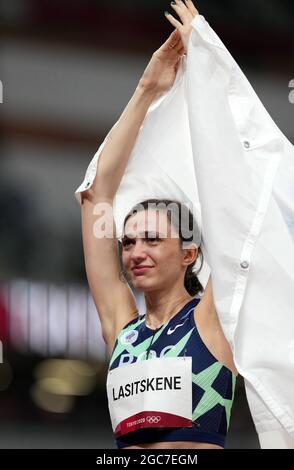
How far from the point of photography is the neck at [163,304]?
2.76 metres

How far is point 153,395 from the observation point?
8.46 ft

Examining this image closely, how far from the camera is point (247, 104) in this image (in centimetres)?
261

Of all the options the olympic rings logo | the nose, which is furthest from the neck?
the olympic rings logo

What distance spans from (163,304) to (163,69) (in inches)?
23.6

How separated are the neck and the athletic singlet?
3 cm

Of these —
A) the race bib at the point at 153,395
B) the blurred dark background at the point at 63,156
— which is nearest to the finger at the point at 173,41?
the race bib at the point at 153,395

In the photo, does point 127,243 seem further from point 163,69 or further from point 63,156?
point 63,156

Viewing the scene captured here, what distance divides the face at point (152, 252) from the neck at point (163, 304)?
3cm

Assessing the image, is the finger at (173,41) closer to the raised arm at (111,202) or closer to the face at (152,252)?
the raised arm at (111,202)

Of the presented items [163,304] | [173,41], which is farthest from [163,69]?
[163,304]

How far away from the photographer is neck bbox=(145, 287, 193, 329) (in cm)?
276
